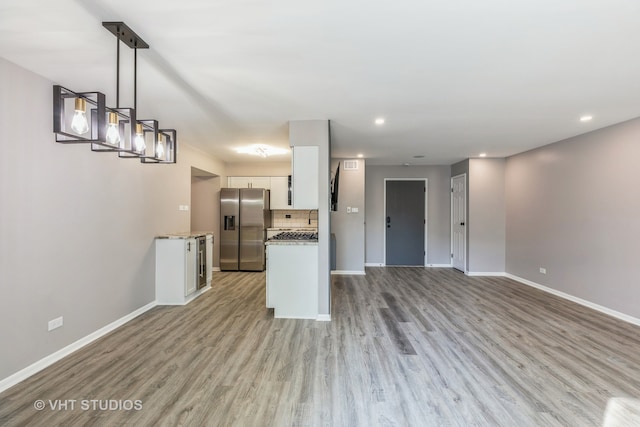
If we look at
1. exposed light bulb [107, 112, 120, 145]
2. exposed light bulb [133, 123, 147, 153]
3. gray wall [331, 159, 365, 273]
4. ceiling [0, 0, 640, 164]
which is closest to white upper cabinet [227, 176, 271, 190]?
gray wall [331, 159, 365, 273]

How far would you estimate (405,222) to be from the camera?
675 centimetres

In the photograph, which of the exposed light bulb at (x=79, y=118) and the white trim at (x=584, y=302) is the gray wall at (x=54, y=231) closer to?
the exposed light bulb at (x=79, y=118)

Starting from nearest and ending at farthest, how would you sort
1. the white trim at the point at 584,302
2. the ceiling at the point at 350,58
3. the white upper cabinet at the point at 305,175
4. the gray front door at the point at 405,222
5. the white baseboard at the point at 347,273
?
1. the ceiling at the point at 350,58
2. the white trim at the point at 584,302
3. the white upper cabinet at the point at 305,175
4. the white baseboard at the point at 347,273
5. the gray front door at the point at 405,222

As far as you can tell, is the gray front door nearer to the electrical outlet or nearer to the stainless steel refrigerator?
the stainless steel refrigerator

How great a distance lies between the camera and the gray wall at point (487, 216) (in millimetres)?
5824

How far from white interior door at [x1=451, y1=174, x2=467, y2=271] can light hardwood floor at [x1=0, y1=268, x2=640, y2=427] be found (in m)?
A: 2.42

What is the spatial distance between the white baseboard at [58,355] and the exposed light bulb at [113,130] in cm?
201

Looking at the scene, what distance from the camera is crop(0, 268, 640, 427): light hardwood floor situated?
1.83 meters

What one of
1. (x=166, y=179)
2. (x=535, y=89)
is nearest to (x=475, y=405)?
(x=535, y=89)

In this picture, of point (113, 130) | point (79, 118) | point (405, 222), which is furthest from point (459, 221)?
point (79, 118)

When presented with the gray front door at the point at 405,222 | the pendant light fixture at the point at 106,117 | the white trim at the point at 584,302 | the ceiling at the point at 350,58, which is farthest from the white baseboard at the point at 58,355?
the white trim at the point at 584,302

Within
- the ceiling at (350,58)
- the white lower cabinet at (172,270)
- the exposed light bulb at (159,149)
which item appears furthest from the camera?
the white lower cabinet at (172,270)

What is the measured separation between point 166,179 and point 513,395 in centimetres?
474

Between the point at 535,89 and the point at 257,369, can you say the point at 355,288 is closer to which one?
the point at 257,369
